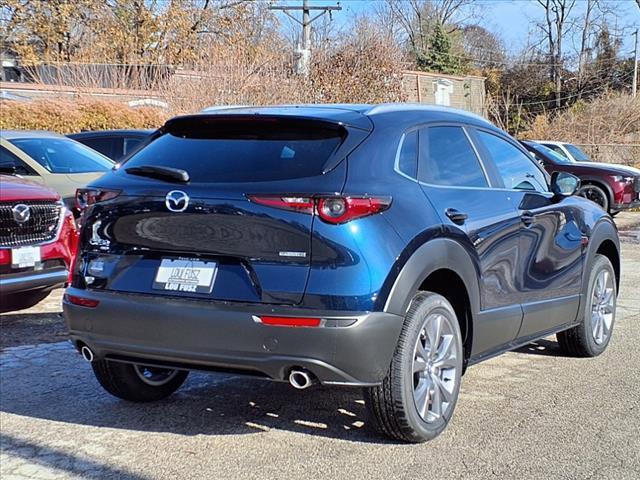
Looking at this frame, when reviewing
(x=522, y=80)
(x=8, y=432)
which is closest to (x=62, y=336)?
(x=8, y=432)

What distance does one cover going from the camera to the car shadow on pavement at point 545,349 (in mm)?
6344

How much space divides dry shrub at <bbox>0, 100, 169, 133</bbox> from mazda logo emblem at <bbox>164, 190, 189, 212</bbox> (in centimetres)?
1486

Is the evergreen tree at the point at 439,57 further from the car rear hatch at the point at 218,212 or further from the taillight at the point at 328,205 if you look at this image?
the taillight at the point at 328,205

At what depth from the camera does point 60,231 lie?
A: 7207mm

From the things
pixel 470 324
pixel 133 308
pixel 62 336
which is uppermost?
pixel 133 308

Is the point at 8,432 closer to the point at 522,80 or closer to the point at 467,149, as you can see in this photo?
the point at 467,149

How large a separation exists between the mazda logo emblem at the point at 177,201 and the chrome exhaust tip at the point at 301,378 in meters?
0.98

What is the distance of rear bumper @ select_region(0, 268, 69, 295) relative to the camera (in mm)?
6547

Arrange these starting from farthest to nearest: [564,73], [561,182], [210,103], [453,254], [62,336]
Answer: [564,73] < [210,103] < [62,336] < [561,182] < [453,254]

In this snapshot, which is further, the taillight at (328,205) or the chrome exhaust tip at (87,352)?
the chrome exhaust tip at (87,352)

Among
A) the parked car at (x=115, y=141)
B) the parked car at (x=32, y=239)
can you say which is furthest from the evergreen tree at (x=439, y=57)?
the parked car at (x=32, y=239)

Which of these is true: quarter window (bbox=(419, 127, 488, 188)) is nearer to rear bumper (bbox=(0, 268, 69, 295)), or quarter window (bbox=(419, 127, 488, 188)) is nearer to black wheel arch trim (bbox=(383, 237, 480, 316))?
black wheel arch trim (bbox=(383, 237, 480, 316))

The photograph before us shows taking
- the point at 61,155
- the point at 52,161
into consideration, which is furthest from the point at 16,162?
the point at 61,155

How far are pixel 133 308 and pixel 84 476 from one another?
84cm
